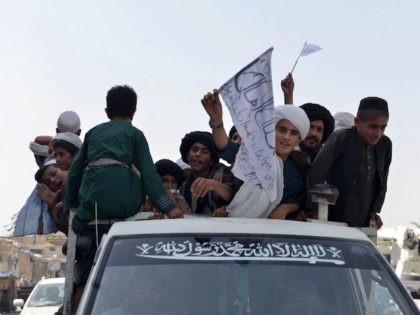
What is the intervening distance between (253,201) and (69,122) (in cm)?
279

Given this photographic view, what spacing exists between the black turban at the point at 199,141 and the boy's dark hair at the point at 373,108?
1.17 meters

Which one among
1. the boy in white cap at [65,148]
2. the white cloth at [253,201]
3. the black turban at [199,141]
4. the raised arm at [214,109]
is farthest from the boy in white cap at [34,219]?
the white cloth at [253,201]

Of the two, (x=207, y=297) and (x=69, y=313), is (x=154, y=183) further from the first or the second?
(x=207, y=297)

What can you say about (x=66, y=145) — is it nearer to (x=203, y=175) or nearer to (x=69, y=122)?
(x=203, y=175)

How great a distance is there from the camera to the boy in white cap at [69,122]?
315 inches

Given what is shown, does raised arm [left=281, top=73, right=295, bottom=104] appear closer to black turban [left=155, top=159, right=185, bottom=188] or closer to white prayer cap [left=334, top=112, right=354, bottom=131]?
white prayer cap [left=334, top=112, right=354, bottom=131]

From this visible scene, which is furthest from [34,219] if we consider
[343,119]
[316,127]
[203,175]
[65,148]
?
[343,119]

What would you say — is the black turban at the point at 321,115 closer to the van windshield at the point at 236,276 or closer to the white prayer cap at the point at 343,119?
the white prayer cap at the point at 343,119

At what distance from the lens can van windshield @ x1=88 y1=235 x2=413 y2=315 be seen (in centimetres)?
423

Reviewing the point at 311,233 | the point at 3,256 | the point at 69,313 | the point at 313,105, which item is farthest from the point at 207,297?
the point at 3,256

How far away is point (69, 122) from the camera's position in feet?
26.3

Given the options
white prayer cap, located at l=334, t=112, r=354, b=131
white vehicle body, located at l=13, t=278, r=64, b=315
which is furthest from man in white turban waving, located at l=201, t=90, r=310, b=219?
white vehicle body, located at l=13, t=278, r=64, b=315

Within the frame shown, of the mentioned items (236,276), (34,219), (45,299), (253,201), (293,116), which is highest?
(293,116)

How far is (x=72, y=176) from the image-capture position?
574cm
